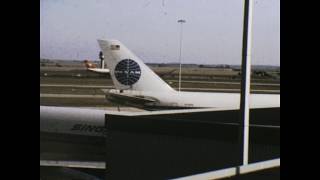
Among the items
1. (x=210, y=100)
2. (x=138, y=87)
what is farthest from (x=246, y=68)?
(x=138, y=87)

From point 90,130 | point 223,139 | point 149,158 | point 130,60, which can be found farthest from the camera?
point 130,60

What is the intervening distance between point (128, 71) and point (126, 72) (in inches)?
2.7

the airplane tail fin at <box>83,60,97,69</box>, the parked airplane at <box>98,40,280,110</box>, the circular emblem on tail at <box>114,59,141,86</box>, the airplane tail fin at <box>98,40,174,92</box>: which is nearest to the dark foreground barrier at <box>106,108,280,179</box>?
the parked airplane at <box>98,40,280,110</box>

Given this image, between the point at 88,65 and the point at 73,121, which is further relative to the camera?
the point at 88,65

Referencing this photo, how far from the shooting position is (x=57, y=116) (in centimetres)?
870

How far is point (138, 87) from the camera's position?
11727 mm

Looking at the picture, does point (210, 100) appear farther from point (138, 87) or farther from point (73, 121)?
point (73, 121)

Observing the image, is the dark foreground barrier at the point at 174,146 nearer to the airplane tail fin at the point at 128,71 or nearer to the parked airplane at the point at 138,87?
the parked airplane at the point at 138,87
